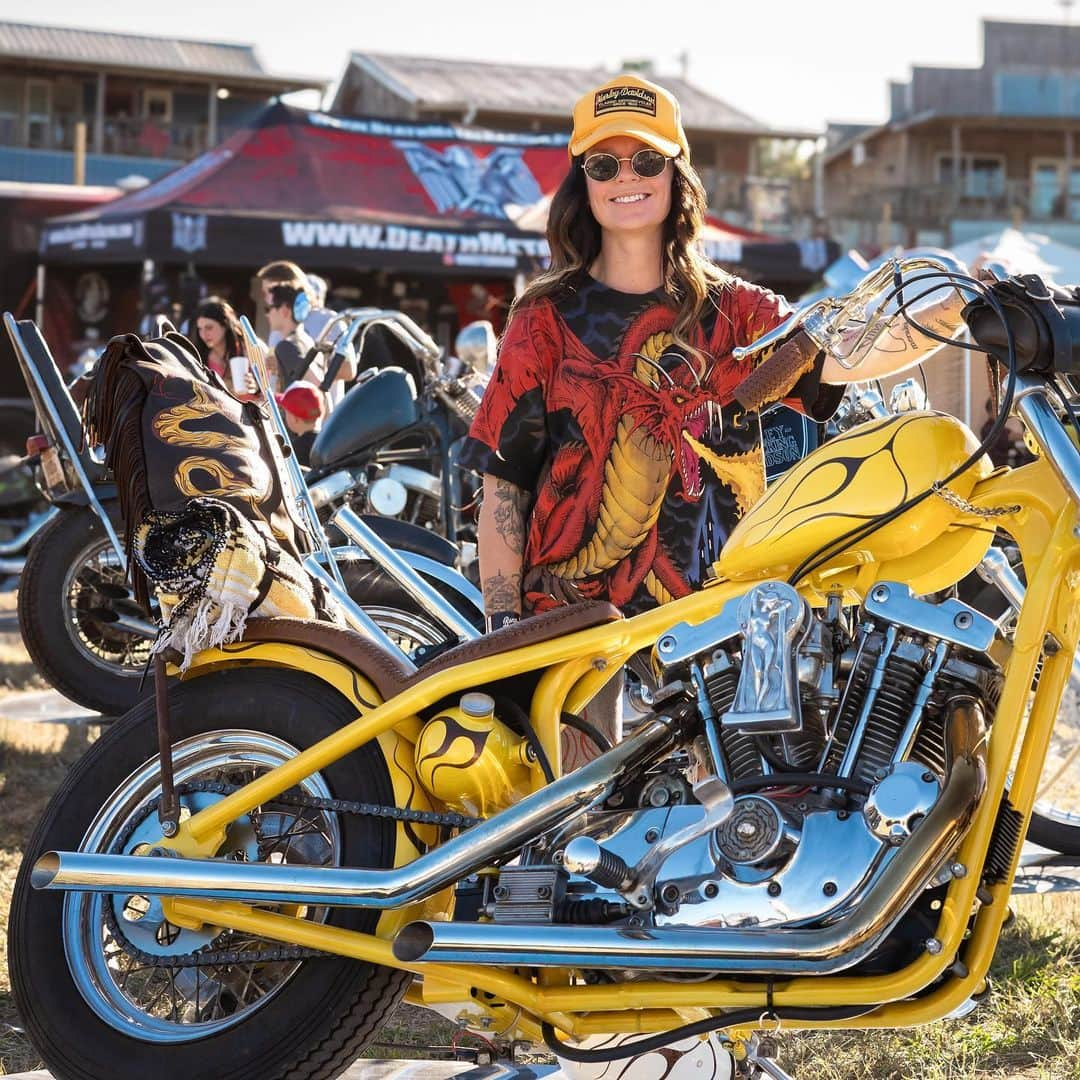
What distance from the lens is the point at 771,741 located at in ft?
8.19

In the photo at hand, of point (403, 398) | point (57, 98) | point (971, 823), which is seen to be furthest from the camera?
point (57, 98)

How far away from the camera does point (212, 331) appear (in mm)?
7543

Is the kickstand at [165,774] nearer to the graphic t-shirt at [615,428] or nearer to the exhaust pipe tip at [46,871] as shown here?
the exhaust pipe tip at [46,871]

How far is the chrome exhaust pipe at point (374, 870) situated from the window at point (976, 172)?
37607mm

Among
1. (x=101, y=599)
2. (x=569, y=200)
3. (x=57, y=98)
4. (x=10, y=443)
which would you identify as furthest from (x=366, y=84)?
(x=569, y=200)

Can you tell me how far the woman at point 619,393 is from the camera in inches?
123

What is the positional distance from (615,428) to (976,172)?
1524 inches

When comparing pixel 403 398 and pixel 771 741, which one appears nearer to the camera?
pixel 771 741

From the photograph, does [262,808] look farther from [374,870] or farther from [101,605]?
[101,605]

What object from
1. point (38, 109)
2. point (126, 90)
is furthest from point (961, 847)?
point (126, 90)

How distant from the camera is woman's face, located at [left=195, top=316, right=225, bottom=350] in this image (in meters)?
7.52

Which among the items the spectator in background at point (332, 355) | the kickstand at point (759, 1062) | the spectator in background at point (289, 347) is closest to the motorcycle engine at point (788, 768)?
the kickstand at point (759, 1062)

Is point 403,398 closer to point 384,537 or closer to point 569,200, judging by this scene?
point 384,537

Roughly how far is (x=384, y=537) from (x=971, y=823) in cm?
313
